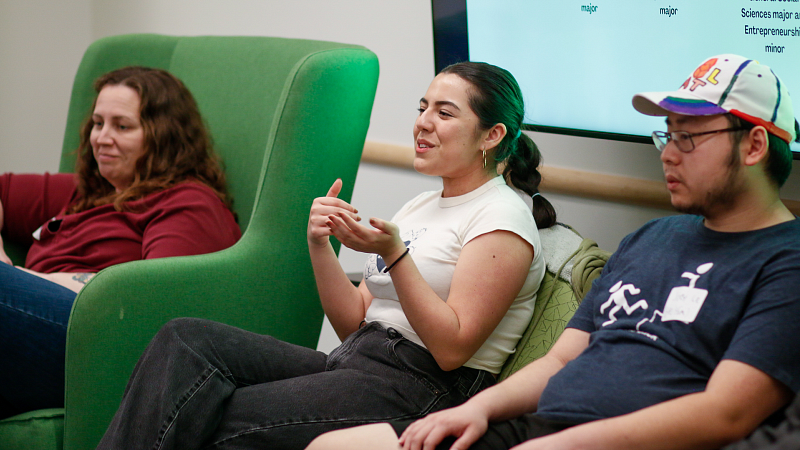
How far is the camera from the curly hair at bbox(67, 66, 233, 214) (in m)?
1.99

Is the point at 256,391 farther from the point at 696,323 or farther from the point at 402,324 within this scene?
the point at 696,323

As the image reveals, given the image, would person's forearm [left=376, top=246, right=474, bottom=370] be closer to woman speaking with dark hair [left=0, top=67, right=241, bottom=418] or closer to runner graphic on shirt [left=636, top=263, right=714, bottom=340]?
runner graphic on shirt [left=636, top=263, right=714, bottom=340]

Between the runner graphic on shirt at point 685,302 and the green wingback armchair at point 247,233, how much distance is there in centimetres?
93

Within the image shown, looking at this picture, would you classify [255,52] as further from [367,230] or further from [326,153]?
[367,230]

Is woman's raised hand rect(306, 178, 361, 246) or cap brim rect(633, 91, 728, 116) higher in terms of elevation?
cap brim rect(633, 91, 728, 116)

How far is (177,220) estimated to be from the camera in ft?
6.01

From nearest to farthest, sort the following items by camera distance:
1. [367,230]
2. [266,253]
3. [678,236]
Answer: [678,236]
[367,230]
[266,253]

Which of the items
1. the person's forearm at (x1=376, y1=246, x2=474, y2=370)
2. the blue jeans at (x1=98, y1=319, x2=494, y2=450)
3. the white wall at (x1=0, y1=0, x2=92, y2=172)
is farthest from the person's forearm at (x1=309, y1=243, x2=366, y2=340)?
the white wall at (x1=0, y1=0, x2=92, y2=172)

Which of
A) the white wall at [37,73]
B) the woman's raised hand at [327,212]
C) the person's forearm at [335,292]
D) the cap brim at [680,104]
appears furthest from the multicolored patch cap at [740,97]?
the white wall at [37,73]

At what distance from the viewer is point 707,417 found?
35.5 inches

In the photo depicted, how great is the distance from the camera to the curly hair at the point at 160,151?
1.99m

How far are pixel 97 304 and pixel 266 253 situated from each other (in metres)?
0.40

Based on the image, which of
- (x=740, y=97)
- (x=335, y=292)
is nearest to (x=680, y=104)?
(x=740, y=97)

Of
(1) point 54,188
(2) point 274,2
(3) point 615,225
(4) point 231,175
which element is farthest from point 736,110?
(2) point 274,2
